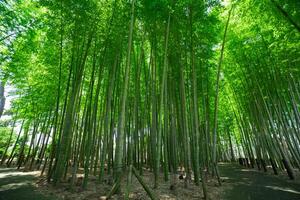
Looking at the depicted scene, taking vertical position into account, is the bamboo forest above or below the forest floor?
above

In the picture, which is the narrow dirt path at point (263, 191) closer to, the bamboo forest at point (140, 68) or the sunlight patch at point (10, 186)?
the bamboo forest at point (140, 68)

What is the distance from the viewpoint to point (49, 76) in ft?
24.9

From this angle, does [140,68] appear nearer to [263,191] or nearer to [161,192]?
[161,192]

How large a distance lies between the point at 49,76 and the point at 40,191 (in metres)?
3.98

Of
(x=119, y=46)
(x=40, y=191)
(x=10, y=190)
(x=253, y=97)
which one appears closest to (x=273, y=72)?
(x=253, y=97)

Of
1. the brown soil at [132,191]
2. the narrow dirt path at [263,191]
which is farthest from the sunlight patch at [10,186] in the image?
the narrow dirt path at [263,191]

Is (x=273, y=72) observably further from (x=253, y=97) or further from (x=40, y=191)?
(x=40, y=191)

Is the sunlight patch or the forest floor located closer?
the forest floor

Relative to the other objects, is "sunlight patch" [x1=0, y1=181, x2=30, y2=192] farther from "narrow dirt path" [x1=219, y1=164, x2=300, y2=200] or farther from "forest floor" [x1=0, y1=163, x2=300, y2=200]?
"narrow dirt path" [x1=219, y1=164, x2=300, y2=200]

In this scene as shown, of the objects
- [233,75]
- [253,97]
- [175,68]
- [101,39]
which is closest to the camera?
[101,39]

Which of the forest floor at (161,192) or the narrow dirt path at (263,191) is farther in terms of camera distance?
the narrow dirt path at (263,191)

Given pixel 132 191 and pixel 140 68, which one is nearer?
pixel 132 191

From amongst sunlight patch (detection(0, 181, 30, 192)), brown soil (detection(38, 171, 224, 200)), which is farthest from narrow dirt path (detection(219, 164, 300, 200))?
sunlight patch (detection(0, 181, 30, 192))

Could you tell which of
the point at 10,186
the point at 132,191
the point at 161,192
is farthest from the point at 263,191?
the point at 10,186
